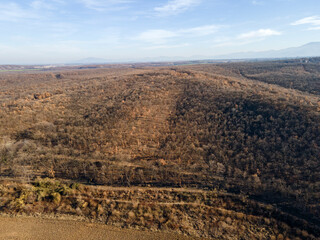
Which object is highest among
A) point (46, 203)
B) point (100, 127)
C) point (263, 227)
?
point (100, 127)

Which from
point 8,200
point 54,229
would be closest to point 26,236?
point 54,229

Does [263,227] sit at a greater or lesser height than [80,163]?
lesser

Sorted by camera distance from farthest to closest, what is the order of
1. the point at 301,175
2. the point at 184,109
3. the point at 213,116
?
the point at 184,109, the point at 213,116, the point at 301,175

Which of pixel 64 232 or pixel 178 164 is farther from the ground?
pixel 178 164

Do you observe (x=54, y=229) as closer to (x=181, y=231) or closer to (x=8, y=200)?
(x=8, y=200)

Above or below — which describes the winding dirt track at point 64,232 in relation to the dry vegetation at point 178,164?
below
